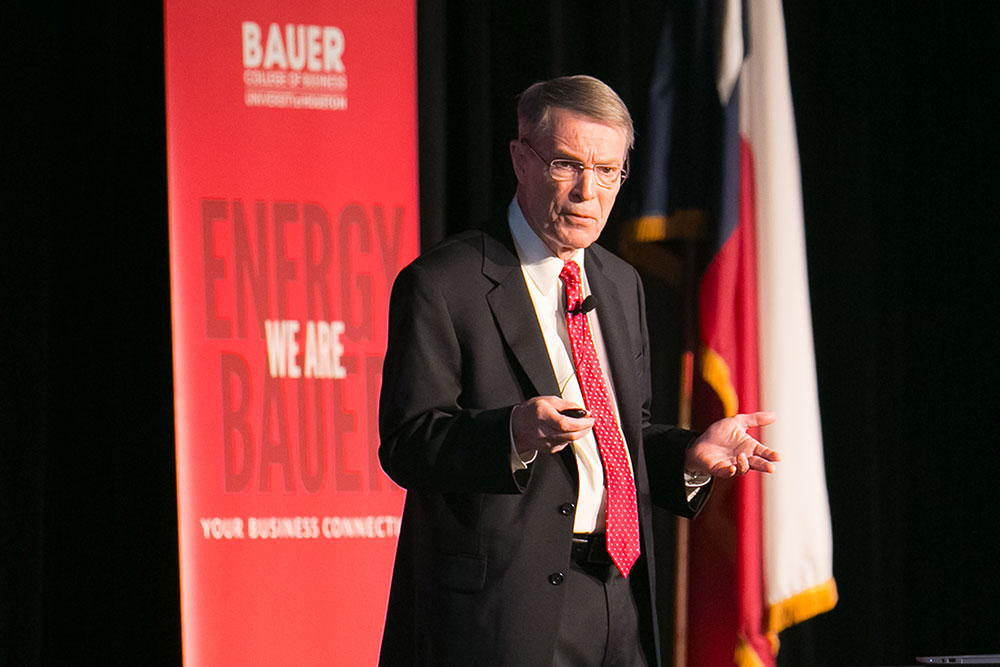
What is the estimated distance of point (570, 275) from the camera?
1996mm

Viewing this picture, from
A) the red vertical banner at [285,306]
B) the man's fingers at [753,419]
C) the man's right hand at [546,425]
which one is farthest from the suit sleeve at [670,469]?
the red vertical banner at [285,306]

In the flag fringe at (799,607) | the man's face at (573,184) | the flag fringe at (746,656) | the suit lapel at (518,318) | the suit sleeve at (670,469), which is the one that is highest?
the man's face at (573,184)

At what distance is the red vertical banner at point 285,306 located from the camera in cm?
319

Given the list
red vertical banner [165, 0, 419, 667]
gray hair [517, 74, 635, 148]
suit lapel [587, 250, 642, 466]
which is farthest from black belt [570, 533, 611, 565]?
red vertical banner [165, 0, 419, 667]

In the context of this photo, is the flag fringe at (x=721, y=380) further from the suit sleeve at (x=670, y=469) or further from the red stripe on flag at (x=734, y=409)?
the suit sleeve at (x=670, y=469)

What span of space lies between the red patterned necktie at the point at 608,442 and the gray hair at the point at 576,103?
0.93 ft

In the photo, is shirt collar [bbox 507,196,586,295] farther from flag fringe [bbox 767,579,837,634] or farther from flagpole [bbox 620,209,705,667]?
flag fringe [bbox 767,579,837,634]

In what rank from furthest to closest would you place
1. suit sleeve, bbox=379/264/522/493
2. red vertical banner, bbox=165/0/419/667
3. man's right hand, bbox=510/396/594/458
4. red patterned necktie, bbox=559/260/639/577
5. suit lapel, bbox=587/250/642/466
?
1. red vertical banner, bbox=165/0/419/667
2. suit lapel, bbox=587/250/642/466
3. red patterned necktie, bbox=559/260/639/577
4. suit sleeve, bbox=379/264/522/493
5. man's right hand, bbox=510/396/594/458

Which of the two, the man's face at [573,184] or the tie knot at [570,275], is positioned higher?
the man's face at [573,184]

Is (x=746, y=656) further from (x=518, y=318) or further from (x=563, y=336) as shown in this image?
(x=518, y=318)

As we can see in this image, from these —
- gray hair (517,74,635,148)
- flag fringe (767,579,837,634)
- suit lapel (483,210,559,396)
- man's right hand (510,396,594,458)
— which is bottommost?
flag fringe (767,579,837,634)

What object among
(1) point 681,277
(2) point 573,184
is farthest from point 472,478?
(1) point 681,277

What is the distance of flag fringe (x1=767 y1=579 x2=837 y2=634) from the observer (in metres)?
3.52

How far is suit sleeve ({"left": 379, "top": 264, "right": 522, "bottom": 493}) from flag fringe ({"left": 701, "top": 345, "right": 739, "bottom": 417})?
1.82 metres
